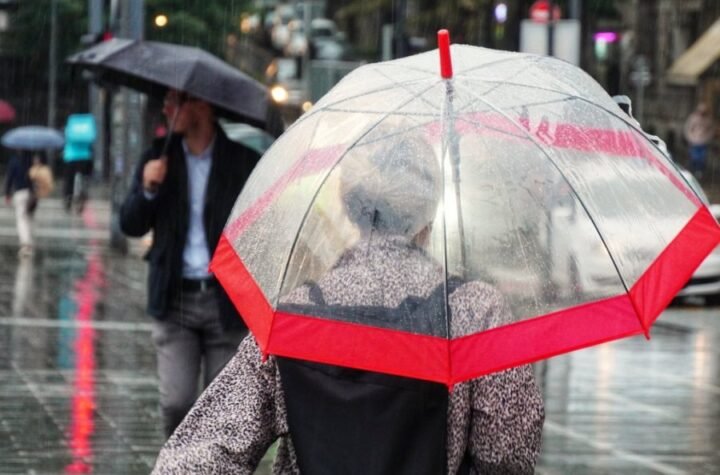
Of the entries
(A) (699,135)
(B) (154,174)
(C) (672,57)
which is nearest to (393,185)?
(B) (154,174)

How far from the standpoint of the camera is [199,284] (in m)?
6.45

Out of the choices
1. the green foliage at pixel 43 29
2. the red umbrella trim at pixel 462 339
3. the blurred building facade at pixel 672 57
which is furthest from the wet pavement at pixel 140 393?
the green foliage at pixel 43 29

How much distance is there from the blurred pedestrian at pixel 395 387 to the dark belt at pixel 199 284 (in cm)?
315

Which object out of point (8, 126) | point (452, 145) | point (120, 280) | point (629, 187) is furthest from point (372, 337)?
point (8, 126)

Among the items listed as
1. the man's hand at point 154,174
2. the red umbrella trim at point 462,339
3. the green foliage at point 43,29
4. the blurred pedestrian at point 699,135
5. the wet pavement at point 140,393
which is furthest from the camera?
the green foliage at point 43,29

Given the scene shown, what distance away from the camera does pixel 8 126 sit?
56.2 m

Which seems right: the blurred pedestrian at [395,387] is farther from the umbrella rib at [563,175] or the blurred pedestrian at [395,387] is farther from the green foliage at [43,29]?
the green foliage at [43,29]

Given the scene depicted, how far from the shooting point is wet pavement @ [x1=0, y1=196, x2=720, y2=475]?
8453mm

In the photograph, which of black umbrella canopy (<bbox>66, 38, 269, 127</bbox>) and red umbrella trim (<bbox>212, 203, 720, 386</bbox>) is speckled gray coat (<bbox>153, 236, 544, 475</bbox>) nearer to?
red umbrella trim (<bbox>212, 203, 720, 386</bbox>)

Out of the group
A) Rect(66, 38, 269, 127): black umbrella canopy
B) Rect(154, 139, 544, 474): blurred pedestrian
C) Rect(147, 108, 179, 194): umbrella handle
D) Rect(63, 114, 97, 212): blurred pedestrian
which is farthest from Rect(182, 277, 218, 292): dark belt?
Rect(63, 114, 97, 212): blurred pedestrian

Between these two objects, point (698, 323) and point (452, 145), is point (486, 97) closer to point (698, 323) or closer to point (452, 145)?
point (452, 145)

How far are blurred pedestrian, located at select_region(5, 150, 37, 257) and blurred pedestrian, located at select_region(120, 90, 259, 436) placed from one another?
15.1 meters

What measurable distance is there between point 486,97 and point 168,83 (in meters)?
3.52

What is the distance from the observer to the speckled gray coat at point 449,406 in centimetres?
311
